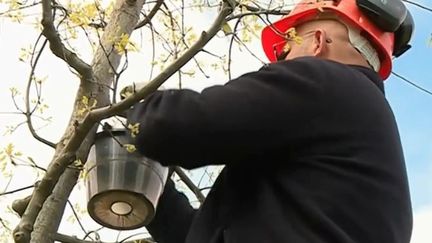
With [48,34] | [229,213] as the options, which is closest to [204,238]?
[229,213]

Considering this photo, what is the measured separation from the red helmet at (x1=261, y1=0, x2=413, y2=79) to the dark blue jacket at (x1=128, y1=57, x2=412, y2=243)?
0.39 metres

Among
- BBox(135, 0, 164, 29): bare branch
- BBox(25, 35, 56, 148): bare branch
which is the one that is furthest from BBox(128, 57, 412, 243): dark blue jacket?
BBox(135, 0, 164, 29): bare branch

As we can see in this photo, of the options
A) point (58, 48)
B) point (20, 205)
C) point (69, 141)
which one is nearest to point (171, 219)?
point (69, 141)

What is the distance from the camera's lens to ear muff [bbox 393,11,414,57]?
9.50ft

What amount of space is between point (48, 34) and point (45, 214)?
616 mm

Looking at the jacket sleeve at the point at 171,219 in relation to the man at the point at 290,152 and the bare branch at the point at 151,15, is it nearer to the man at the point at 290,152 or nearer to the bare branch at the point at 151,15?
the man at the point at 290,152

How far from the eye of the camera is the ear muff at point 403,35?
9.50ft

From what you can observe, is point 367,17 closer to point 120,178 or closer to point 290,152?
point 290,152

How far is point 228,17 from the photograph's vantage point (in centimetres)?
266

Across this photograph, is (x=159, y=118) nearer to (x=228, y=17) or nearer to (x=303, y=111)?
(x=303, y=111)

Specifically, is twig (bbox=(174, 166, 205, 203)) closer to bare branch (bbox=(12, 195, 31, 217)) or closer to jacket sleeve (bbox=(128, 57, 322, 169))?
bare branch (bbox=(12, 195, 31, 217))

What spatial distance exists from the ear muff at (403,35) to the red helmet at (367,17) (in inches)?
1.4

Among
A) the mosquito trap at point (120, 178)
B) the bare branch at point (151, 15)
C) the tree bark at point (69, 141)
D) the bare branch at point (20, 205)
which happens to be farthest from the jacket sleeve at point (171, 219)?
the bare branch at point (151, 15)

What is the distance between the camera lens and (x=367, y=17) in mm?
2719
